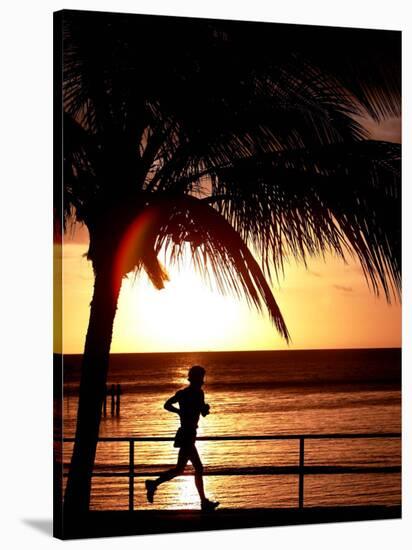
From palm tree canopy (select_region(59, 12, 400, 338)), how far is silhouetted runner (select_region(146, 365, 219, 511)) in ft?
2.10

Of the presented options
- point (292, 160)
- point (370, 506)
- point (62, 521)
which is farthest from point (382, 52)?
point (62, 521)

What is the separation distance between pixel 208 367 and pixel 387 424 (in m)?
1.34

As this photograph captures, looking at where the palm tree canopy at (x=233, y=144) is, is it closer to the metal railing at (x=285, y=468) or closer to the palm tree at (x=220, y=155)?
the palm tree at (x=220, y=155)

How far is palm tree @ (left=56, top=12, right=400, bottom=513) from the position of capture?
8086mm

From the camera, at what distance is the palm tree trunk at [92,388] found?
8.02 meters

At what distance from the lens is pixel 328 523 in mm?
8703

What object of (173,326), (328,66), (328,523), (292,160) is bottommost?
(328,523)

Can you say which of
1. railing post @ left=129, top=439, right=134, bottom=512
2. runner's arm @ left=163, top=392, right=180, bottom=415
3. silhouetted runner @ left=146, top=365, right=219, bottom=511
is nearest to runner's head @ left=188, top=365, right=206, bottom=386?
silhouetted runner @ left=146, top=365, right=219, bottom=511

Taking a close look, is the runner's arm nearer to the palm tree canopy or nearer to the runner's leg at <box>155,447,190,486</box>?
the runner's leg at <box>155,447,190,486</box>

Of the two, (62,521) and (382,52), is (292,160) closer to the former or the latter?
(382,52)

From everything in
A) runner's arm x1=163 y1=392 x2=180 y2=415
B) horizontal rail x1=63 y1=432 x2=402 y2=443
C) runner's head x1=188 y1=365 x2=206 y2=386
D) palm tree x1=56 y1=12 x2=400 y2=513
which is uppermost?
palm tree x1=56 y1=12 x2=400 y2=513

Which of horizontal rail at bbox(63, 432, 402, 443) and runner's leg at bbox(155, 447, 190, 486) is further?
runner's leg at bbox(155, 447, 190, 486)

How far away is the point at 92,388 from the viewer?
8.12 meters

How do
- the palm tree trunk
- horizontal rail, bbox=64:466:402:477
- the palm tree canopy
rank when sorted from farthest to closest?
horizontal rail, bbox=64:466:402:477 → the palm tree canopy → the palm tree trunk
